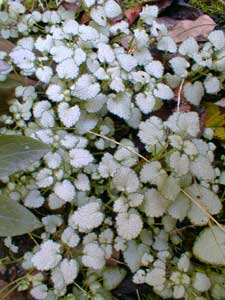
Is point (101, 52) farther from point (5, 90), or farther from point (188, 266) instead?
point (188, 266)

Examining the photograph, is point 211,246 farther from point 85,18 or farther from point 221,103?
point 85,18

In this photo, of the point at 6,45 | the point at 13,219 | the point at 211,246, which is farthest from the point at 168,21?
the point at 13,219

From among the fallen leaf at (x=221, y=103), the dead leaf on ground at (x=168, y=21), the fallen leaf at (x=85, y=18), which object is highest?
the fallen leaf at (x=85, y=18)

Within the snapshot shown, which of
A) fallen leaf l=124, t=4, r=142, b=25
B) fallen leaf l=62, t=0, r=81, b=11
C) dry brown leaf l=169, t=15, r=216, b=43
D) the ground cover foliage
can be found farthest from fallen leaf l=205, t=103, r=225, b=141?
fallen leaf l=62, t=0, r=81, b=11

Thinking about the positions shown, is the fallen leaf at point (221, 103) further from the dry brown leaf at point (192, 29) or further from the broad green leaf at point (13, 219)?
the broad green leaf at point (13, 219)

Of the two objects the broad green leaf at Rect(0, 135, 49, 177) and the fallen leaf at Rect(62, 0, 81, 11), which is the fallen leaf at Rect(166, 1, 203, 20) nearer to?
the fallen leaf at Rect(62, 0, 81, 11)

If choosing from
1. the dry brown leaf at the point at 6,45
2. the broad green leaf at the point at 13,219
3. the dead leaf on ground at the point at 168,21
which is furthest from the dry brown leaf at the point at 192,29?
the broad green leaf at the point at 13,219
